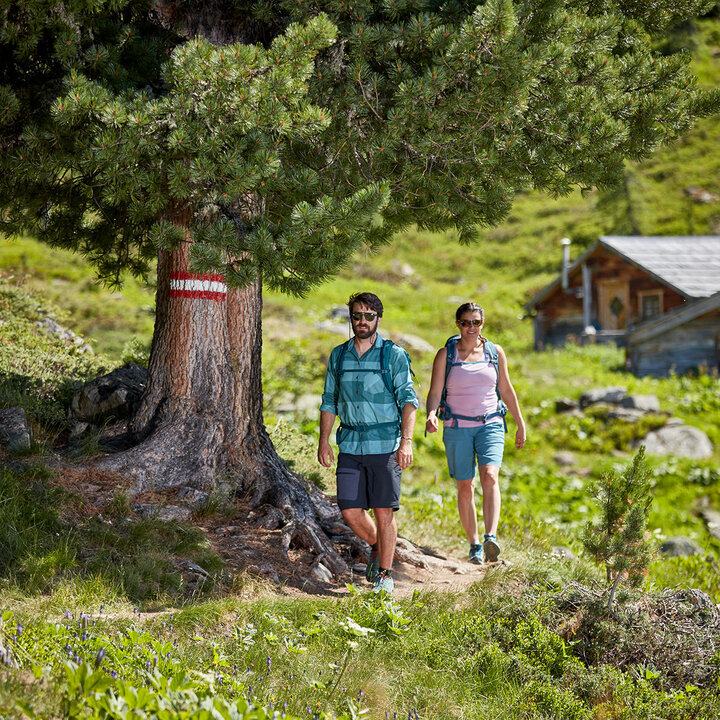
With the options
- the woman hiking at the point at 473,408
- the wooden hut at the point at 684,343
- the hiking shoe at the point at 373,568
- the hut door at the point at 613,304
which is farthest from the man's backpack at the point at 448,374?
the hut door at the point at 613,304

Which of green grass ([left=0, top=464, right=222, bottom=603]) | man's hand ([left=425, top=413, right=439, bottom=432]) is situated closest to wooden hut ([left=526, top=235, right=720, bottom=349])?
man's hand ([left=425, top=413, right=439, bottom=432])

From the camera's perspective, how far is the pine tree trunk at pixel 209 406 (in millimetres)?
6168

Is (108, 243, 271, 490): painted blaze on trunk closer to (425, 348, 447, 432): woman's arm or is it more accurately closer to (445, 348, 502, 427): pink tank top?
(425, 348, 447, 432): woman's arm

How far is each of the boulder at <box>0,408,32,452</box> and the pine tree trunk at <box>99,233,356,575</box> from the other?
2.39 feet

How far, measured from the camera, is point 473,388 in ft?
19.1

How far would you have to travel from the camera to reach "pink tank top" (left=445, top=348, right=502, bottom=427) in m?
5.82

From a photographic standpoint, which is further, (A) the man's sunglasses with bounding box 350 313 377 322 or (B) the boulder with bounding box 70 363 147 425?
(B) the boulder with bounding box 70 363 147 425

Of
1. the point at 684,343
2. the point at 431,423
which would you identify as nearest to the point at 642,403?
the point at 684,343

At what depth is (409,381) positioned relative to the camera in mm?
5102

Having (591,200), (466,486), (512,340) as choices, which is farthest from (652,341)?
(591,200)

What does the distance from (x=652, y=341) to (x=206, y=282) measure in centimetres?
1715

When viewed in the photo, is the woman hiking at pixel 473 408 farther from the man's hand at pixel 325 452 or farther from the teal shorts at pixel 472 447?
the man's hand at pixel 325 452

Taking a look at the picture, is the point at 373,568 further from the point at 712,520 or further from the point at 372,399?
the point at 712,520

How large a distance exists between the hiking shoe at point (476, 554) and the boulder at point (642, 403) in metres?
12.6
